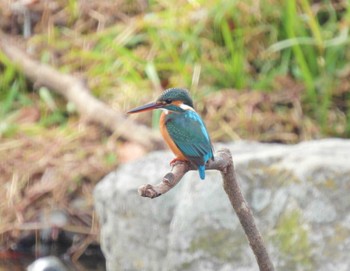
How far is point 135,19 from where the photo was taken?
229 inches

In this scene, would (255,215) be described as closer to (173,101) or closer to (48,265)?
(48,265)

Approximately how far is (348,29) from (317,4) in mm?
349

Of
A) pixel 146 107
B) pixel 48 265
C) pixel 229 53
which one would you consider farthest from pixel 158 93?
pixel 146 107

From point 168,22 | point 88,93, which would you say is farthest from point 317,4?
point 88,93

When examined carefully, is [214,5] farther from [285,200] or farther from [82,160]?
[285,200]

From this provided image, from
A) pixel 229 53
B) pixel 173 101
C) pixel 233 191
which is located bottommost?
pixel 229 53

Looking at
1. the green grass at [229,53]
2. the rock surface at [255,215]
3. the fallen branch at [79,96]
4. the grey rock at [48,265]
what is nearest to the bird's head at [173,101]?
the rock surface at [255,215]

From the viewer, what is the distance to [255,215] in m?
3.63

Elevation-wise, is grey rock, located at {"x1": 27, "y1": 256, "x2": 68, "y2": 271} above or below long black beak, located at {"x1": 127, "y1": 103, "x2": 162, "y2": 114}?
below

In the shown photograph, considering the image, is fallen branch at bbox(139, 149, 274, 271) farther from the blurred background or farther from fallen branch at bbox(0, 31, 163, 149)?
fallen branch at bbox(0, 31, 163, 149)

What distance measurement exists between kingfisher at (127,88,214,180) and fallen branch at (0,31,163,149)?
243cm

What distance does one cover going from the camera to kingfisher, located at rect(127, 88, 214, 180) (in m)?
2.25

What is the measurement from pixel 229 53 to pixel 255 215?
1.85 meters

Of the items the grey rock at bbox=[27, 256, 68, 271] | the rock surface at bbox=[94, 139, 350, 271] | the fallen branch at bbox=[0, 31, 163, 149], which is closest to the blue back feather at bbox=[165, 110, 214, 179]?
the rock surface at bbox=[94, 139, 350, 271]
